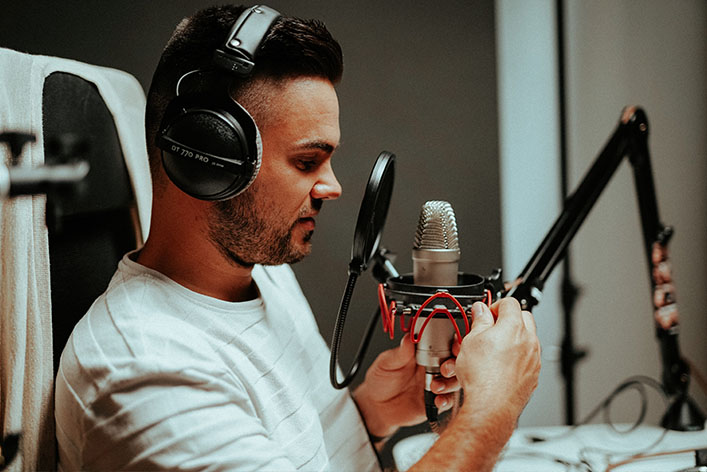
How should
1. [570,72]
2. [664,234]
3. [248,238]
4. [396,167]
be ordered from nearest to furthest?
[248,238], [396,167], [664,234], [570,72]

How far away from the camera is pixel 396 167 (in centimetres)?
104

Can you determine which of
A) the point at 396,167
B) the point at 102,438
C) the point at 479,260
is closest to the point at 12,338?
the point at 102,438

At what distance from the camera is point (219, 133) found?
74cm

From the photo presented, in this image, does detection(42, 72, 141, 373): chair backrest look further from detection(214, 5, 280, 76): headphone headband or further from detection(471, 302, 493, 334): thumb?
detection(471, 302, 493, 334): thumb

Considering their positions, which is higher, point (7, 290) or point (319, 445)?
point (7, 290)

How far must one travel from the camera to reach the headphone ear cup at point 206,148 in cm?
74

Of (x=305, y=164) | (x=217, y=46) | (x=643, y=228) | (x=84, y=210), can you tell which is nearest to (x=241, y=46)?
(x=217, y=46)

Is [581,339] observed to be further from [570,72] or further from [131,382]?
[131,382]

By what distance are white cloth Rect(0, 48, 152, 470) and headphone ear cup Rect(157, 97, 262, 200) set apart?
156 millimetres

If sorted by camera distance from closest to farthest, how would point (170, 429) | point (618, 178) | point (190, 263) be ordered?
point (170, 429) < point (190, 263) < point (618, 178)

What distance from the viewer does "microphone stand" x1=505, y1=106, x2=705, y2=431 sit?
968mm

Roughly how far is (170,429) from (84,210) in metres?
0.35

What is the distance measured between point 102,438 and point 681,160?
136 centimetres

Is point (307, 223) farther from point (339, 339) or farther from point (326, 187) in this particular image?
point (339, 339)
